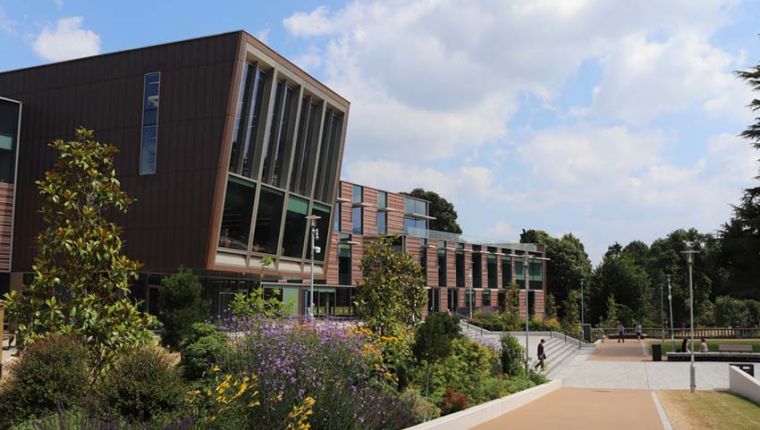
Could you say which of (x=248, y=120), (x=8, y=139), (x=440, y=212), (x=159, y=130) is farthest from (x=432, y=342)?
(x=440, y=212)

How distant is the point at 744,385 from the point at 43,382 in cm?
2402

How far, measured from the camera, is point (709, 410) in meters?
20.0

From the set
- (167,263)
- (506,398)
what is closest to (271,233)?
(167,263)

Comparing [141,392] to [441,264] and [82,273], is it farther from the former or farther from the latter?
[441,264]

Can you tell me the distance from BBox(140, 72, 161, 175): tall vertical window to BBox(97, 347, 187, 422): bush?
83.0 ft

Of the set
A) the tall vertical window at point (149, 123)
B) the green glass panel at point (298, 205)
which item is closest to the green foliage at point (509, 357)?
the green glass panel at point (298, 205)

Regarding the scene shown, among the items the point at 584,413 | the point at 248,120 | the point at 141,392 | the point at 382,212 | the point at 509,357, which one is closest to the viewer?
the point at 141,392

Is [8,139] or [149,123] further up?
[149,123]

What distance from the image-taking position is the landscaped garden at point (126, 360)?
8.87 m

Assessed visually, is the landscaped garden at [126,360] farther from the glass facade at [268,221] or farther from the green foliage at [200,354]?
the glass facade at [268,221]

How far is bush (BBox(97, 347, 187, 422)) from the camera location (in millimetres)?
8891

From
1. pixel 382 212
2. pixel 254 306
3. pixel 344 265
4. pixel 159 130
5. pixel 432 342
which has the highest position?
pixel 382 212

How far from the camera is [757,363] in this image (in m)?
39.1

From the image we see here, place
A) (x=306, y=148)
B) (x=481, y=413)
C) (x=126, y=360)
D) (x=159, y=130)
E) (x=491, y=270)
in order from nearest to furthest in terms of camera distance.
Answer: (x=126, y=360) → (x=481, y=413) → (x=159, y=130) → (x=306, y=148) → (x=491, y=270)
